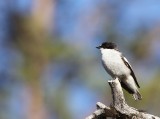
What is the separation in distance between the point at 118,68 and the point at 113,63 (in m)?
0.08

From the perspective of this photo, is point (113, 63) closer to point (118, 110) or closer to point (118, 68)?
point (118, 68)

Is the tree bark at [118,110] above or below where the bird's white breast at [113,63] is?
below

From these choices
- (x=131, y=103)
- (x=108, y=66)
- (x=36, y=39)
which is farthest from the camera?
(x=36, y=39)

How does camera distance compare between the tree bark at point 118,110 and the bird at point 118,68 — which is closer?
the tree bark at point 118,110

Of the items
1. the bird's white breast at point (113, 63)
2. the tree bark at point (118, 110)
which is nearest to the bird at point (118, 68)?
the bird's white breast at point (113, 63)

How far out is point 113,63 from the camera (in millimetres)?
6613

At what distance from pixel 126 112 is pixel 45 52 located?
609cm

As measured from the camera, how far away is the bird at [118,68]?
6.54m

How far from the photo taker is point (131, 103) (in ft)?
34.1

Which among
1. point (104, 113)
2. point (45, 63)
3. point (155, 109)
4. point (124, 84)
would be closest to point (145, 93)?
point (155, 109)

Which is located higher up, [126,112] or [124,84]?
[124,84]

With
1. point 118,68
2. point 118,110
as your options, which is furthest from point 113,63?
point 118,110

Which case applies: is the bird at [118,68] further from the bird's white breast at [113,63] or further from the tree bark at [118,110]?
the tree bark at [118,110]

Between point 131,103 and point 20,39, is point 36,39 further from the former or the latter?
point 131,103
